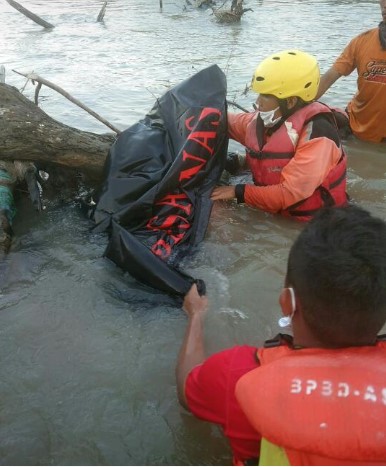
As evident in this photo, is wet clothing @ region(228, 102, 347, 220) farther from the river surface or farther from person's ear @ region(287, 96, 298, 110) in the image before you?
the river surface

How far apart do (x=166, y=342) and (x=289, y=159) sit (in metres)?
1.82

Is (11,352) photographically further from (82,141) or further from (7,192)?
(82,141)

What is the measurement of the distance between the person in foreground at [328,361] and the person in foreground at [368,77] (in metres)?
4.33

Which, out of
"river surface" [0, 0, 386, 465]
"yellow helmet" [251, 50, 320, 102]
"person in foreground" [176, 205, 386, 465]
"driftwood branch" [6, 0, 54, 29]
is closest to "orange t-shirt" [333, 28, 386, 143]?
"river surface" [0, 0, 386, 465]

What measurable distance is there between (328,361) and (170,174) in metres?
2.45

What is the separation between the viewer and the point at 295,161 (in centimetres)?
363

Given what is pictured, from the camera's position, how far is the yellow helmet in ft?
11.7

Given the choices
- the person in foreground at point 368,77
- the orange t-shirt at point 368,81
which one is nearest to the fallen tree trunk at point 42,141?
the person in foreground at point 368,77

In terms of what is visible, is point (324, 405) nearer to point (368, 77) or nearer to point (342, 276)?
point (342, 276)

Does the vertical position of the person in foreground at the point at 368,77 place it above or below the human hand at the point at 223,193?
above

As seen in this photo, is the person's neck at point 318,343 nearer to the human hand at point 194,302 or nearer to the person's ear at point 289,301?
the person's ear at point 289,301

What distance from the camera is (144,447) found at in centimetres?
225

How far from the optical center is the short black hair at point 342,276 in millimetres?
1417

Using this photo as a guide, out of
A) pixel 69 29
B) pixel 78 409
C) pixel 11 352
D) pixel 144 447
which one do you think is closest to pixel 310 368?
pixel 144 447
